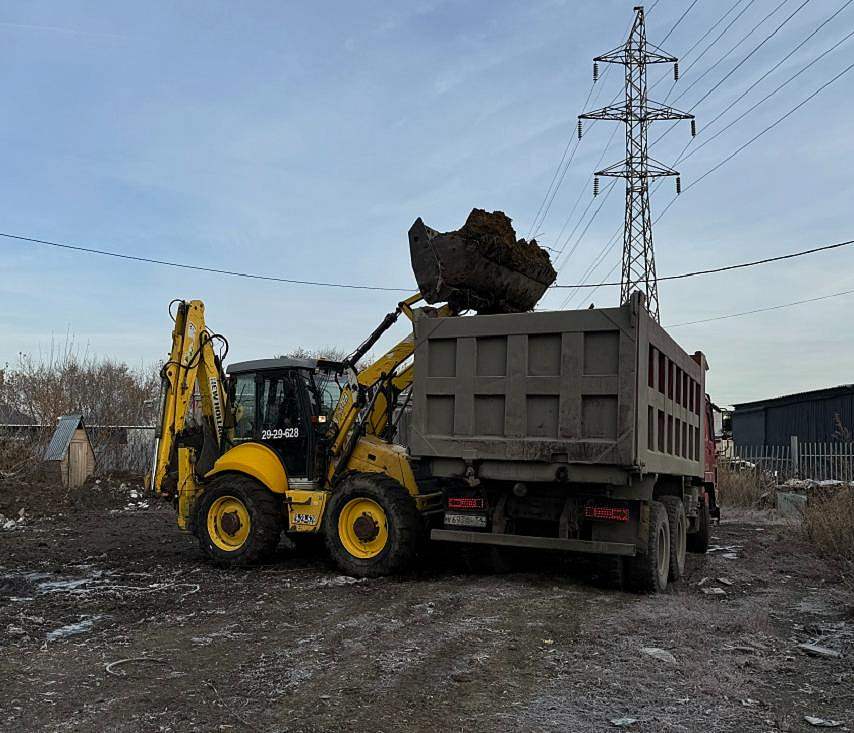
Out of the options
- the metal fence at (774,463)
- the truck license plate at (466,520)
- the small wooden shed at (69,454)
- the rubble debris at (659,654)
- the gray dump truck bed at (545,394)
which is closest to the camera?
the rubble debris at (659,654)

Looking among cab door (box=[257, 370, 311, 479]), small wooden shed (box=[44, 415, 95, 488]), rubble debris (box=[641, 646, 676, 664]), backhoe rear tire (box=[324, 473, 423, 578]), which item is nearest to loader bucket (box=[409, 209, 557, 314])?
cab door (box=[257, 370, 311, 479])

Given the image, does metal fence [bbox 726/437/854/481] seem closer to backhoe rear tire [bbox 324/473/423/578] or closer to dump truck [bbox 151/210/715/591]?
dump truck [bbox 151/210/715/591]

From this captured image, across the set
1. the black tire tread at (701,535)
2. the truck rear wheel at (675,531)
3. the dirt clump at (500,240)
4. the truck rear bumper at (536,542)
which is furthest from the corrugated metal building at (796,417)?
the truck rear bumper at (536,542)

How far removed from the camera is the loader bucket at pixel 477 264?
895 centimetres

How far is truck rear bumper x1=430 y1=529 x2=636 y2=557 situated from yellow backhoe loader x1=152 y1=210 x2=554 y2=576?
0.51m

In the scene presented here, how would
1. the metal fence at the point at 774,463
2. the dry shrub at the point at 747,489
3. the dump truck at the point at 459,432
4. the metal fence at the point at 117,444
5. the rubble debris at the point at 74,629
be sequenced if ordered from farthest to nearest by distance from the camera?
the metal fence at the point at 774,463 → the metal fence at the point at 117,444 → the dry shrub at the point at 747,489 → the dump truck at the point at 459,432 → the rubble debris at the point at 74,629

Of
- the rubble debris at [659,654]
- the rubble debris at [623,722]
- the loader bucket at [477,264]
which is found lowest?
the rubble debris at [623,722]

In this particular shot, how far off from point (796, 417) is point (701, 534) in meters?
16.9

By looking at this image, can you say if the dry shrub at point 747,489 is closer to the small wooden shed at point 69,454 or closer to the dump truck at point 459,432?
the dump truck at point 459,432

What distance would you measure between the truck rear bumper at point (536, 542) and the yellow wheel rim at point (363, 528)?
0.64 m

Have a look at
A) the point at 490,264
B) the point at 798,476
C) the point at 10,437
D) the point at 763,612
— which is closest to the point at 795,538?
the point at 763,612

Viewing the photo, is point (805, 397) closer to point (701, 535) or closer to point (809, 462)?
point (809, 462)

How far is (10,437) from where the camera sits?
787 inches

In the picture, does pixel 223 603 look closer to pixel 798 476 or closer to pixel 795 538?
pixel 795 538
